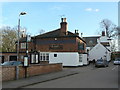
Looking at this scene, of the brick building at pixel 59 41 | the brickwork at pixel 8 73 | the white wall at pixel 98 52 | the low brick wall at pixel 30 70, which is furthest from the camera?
the white wall at pixel 98 52

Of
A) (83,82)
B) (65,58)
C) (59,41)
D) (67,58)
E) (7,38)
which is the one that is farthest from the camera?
(7,38)

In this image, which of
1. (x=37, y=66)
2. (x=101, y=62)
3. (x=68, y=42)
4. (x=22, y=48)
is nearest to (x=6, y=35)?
(x=22, y=48)

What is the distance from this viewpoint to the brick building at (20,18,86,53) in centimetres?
4097

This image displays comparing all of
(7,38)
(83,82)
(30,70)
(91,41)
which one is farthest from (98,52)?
(83,82)

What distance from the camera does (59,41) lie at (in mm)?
42031

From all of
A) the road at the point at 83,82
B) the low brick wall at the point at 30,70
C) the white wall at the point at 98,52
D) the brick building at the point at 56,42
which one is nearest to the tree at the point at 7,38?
the brick building at the point at 56,42

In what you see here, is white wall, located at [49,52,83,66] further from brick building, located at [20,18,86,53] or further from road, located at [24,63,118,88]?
road, located at [24,63,118,88]

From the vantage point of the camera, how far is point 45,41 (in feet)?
142

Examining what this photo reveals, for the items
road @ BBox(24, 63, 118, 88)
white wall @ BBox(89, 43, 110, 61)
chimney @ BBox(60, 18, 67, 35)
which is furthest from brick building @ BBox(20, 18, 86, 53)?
white wall @ BBox(89, 43, 110, 61)

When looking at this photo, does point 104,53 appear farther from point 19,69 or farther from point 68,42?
point 19,69

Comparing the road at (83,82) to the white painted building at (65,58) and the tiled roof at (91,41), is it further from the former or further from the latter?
the tiled roof at (91,41)

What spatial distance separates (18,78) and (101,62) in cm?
2805

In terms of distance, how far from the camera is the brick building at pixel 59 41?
40969 millimetres

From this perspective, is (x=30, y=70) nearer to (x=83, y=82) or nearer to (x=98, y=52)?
→ (x=83, y=82)
